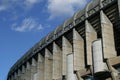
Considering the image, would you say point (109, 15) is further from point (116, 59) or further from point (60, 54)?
point (60, 54)

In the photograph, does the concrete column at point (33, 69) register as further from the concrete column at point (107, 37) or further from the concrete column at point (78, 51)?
the concrete column at point (107, 37)

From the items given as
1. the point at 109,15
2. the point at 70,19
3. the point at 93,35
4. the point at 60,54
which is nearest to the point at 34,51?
the point at 60,54

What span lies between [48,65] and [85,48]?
12583 millimetres

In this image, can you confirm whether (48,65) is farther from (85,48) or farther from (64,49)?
(85,48)

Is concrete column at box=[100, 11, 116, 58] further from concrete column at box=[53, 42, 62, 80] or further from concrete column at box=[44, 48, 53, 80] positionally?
concrete column at box=[44, 48, 53, 80]

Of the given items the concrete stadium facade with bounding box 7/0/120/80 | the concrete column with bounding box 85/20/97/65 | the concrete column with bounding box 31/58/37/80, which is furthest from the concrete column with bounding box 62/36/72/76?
the concrete column with bounding box 31/58/37/80

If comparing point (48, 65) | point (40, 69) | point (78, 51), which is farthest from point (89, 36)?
point (40, 69)

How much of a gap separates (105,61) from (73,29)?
12.3 m

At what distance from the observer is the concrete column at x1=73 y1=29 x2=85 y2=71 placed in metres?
50.3

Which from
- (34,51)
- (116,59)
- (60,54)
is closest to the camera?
(116,59)

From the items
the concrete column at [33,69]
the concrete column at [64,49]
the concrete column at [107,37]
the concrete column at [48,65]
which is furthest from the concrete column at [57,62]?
the concrete column at [107,37]

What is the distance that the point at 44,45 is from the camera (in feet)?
212

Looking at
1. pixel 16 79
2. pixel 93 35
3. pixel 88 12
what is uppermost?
pixel 88 12

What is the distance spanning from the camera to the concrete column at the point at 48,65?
61.7 m
